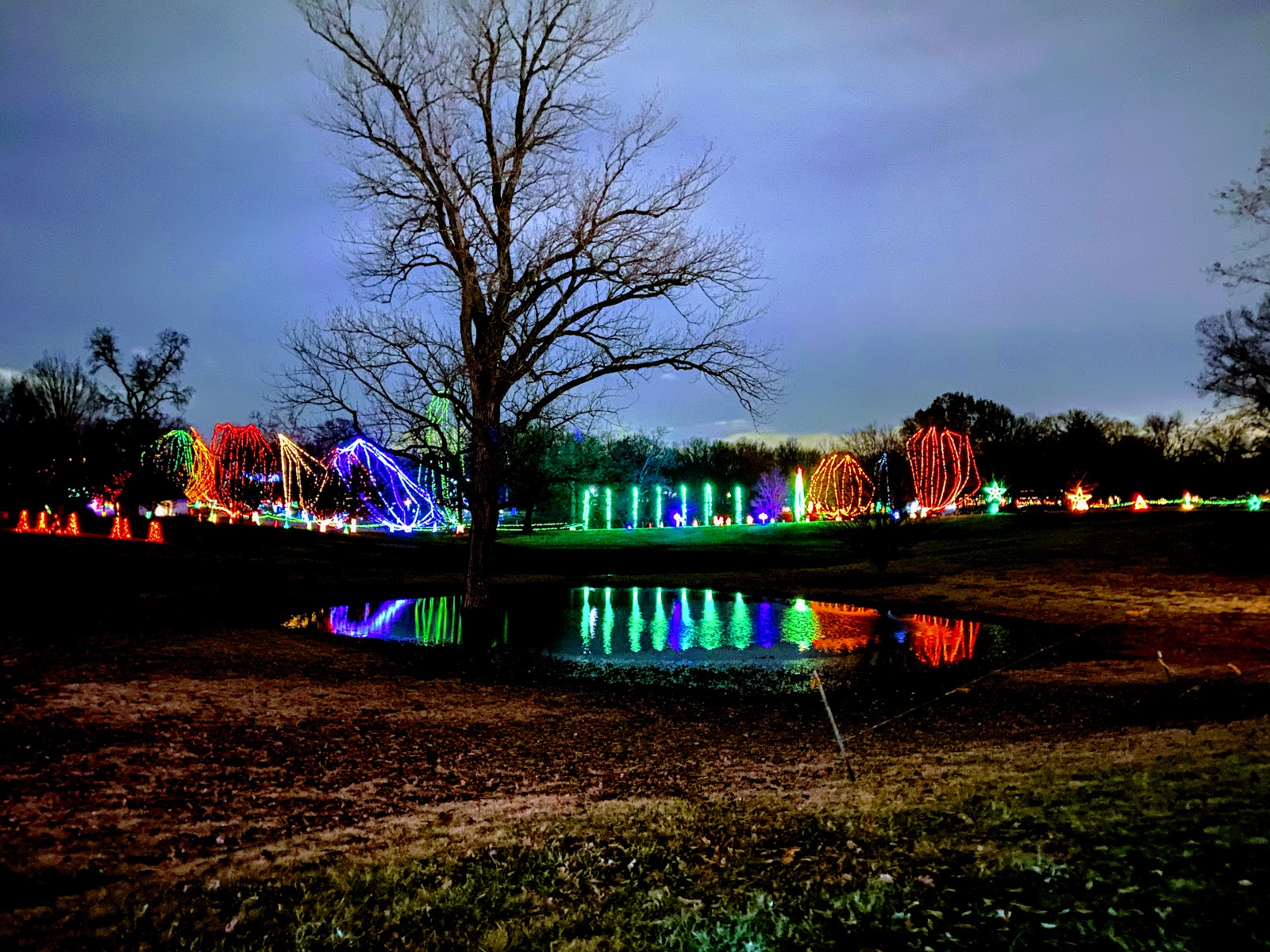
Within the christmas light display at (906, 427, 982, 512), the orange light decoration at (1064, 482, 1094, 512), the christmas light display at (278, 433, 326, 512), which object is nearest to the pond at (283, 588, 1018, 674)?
the christmas light display at (278, 433, 326, 512)

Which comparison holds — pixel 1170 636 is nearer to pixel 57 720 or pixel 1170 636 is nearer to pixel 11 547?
pixel 57 720

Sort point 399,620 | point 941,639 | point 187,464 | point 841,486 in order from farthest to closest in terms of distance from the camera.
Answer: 1. point 841,486
2. point 187,464
3. point 399,620
4. point 941,639

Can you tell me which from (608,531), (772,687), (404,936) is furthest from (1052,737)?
(608,531)

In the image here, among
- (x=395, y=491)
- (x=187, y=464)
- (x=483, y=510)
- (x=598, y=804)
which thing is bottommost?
(x=598, y=804)

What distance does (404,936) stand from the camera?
13.2 ft

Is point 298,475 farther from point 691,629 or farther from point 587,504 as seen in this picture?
point 587,504

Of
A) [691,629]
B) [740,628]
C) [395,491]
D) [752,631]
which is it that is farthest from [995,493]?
[691,629]

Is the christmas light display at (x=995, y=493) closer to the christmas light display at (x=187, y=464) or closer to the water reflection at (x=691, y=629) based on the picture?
the water reflection at (x=691, y=629)

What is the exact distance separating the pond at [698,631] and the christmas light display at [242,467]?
67.9 ft

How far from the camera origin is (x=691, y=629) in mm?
17156

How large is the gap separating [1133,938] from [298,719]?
7.39m

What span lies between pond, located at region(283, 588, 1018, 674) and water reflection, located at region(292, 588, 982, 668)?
0.9 inches

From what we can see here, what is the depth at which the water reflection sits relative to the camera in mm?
14062

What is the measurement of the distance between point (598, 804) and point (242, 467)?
38.8 metres
